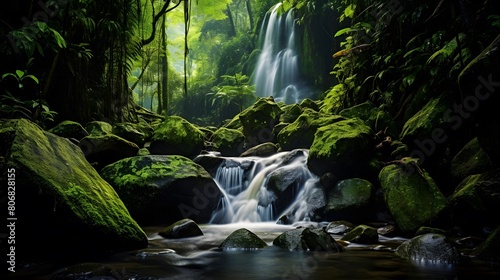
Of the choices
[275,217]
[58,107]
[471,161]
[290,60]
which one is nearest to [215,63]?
[290,60]

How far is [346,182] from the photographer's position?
6477mm

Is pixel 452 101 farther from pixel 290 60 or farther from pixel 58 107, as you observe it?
pixel 290 60

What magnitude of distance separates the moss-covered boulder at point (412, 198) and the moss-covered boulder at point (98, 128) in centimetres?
658

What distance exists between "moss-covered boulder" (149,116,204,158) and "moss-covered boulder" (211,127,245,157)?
1.10 m

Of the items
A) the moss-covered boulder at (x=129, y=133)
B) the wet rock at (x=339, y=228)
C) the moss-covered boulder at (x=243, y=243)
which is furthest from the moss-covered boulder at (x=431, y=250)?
the moss-covered boulder at (x=129, y=133)

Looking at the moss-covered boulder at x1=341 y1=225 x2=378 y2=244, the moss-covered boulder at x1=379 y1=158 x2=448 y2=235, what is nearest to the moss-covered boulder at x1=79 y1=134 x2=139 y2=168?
the moss-covered boulder at x1=341 y1=225 x2=378 y2=244

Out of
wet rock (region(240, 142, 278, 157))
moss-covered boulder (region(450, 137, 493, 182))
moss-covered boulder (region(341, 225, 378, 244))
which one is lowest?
moss-covered boulder (region(341, 225, 378, 244))

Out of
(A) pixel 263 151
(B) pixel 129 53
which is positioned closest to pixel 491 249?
(A) pixel 263 151

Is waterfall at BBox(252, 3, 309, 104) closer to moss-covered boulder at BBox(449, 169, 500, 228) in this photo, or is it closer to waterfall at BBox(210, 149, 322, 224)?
Result: waterfall at BBox(210, 149, 322, 224)

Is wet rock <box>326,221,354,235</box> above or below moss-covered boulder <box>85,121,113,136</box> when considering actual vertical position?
below

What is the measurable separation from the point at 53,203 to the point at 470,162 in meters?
5.71

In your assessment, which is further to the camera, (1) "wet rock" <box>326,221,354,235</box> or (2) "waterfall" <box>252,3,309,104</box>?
(2) "waterfall" <box>252,3,309,104</box>

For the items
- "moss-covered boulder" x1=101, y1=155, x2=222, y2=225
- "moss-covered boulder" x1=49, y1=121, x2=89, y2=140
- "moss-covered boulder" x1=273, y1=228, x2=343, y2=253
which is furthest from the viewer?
"moss-covered boulder" x1=49, y1=121, x2=89, y2=140

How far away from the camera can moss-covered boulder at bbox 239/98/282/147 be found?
35.4ft
